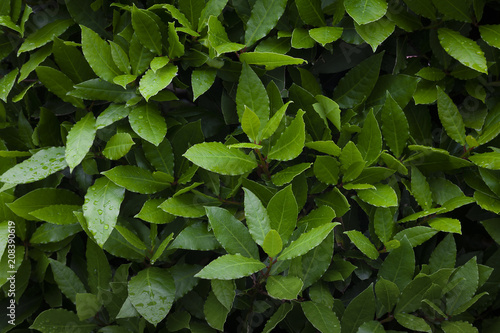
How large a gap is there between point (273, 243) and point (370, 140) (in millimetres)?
413

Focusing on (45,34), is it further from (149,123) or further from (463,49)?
(463,49)

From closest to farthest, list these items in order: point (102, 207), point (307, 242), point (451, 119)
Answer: point (307, 242), point (102, 207), point (451, 119)

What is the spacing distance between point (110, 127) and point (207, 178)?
336 mm

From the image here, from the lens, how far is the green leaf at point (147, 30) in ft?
4.11

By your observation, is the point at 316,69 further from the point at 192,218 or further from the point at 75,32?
the point at 75,32

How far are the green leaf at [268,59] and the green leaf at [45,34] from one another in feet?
1.85

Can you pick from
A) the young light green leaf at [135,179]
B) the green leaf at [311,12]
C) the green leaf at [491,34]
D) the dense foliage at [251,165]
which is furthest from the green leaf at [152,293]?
the green leaf at [491,34]

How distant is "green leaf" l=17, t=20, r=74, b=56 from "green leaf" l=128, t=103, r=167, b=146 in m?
0.35

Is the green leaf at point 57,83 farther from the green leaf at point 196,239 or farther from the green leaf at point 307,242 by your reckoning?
the green leaf at point 307,242

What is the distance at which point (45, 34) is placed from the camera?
54.6 inches

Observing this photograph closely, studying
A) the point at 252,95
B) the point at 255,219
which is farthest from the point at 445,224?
the point at 252,95

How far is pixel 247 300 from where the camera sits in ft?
4.35

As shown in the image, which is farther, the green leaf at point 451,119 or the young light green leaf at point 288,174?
the green leaf at point 451,119

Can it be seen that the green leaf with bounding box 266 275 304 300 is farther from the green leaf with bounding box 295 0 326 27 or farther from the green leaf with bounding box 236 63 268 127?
the green leaf with bounding box 295 0 326 27
